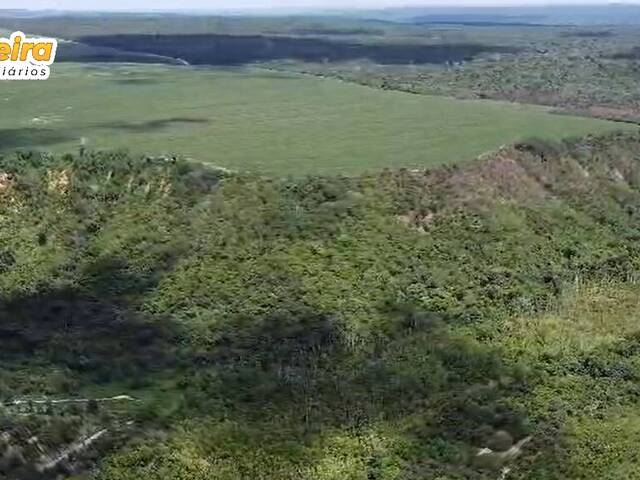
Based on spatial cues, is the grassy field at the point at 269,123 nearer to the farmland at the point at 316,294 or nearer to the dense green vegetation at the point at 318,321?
the farmland at the point at 316,294

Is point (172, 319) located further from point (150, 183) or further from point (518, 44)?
point (518, 44)

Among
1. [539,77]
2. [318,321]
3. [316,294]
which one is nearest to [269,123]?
[316,294]

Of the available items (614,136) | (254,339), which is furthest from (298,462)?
(614,136)

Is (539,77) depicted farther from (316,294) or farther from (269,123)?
(316,294)

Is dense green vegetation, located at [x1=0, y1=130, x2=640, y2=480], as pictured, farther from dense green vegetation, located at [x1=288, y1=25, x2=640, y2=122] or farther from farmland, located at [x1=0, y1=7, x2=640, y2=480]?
dense green vegetation, located at [x1=288, y1=25, x2=640, y2=122]

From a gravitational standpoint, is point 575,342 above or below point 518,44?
below

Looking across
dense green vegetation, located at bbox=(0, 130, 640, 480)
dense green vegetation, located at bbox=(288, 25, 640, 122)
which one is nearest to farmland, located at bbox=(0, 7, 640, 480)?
dense green vegetation, located at bbox=(0, 130, 640, 480)

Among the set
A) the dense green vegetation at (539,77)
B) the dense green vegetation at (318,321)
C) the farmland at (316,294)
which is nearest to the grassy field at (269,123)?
the farmland at (316,294)
